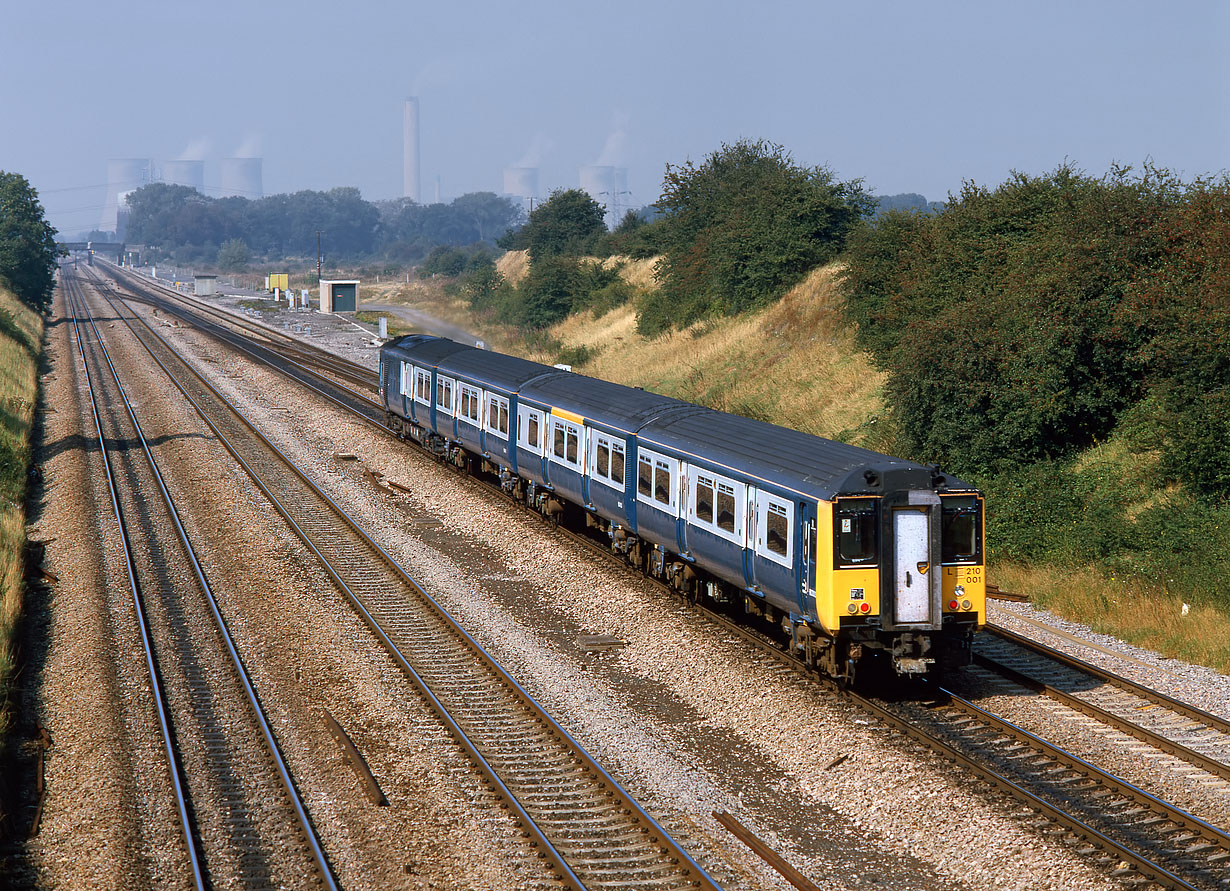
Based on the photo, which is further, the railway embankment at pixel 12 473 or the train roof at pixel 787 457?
the railway embankment at pixel 12 473

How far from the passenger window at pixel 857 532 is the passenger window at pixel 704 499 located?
144 inches

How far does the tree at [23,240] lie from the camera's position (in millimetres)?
78625

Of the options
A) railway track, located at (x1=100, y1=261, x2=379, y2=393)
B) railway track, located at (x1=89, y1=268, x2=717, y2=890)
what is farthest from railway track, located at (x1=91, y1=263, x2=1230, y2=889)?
railway track, located at (x1=100, y1=261, x2=379, y2=393)

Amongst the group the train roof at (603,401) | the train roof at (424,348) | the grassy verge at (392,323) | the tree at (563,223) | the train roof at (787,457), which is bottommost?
the train roof at (787,457)

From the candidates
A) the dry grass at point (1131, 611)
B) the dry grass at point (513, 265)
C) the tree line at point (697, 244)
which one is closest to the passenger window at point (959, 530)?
the dry grass at point (1131, 611)

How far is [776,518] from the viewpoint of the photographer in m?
16.4

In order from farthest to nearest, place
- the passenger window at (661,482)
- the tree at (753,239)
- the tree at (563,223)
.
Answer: the tree at (563,223) < the tree at (753,239) < the passenger window at (661,482)

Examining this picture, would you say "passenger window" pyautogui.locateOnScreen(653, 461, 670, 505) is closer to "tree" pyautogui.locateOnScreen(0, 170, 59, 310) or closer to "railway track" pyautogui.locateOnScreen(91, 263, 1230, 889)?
"railway track" pyautogui.locateOnScreen(91, 263, 1230, 889)

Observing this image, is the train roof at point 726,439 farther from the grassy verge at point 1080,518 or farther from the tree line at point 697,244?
the tree line at point 697,244

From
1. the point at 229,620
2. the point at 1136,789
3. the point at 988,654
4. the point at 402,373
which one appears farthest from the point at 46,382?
the point at 1136,789

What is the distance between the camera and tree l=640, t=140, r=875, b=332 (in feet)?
160

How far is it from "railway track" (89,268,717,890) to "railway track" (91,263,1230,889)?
3.78 metres

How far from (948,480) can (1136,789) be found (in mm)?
4586

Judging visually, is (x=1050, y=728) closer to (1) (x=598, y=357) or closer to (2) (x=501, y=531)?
(2) (x=501, y=531)
